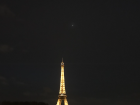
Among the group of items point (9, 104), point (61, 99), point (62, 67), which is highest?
point (62, 67)

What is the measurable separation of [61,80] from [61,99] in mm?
7211

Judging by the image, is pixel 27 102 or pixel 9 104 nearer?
pixel 9 104

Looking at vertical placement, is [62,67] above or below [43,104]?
above

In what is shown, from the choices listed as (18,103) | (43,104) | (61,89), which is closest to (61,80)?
(61,89)

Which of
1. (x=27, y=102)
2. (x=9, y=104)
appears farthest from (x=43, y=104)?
(x=9, y=104)

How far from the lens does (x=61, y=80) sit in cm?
11869

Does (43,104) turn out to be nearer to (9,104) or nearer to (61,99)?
(9,104)

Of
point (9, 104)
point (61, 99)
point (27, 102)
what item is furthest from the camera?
point (61, 99)

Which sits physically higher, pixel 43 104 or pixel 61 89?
pixel 61 89

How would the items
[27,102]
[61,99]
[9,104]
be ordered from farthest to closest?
1. [61,99]
2. [27,102]
3. [9,104]

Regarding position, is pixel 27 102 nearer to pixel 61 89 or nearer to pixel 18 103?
pixel 18 103

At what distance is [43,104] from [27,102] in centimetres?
560

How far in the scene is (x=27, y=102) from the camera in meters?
92.8

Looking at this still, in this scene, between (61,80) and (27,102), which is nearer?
(27,102)
